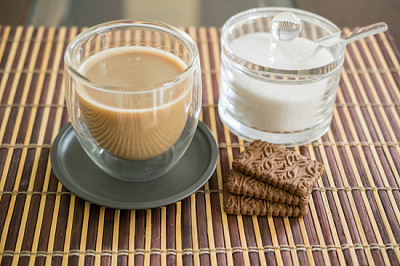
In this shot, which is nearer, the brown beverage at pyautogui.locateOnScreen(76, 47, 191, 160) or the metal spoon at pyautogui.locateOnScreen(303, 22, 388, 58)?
the brown beverage at pyautogui.locateOnScreen(76, 47, 191, 160)

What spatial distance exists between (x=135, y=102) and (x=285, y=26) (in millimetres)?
299

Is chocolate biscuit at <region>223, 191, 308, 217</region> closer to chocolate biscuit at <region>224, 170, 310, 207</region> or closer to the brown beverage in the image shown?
chocolate biscuit at <region>224, 170, 310, 207</region>

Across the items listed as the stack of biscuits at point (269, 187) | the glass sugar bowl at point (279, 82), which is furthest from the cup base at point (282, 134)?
the stack of biscuits at point (269, 187)

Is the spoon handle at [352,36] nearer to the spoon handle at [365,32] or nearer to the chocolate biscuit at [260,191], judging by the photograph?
the spoon handle at [365,32]

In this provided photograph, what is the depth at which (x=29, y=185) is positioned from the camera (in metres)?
0.74

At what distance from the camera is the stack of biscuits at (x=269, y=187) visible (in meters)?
0.69

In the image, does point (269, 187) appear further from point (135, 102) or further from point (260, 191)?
point (135, 102)

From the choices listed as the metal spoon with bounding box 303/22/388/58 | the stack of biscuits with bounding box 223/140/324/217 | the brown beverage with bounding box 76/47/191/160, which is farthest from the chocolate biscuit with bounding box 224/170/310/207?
the metal spoon with bounding box 303/22/388/58

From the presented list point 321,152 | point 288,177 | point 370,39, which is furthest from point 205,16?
point 288,177

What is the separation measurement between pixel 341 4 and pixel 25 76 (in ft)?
2.93

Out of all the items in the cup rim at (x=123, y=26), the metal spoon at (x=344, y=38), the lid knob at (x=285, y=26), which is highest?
the cup rim at (x=123, y=26)

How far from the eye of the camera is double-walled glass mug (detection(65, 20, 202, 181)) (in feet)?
2.13

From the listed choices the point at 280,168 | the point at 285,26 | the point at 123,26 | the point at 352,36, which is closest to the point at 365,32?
the point at 352,36

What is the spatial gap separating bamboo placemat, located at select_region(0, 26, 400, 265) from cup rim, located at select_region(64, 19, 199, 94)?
0.18 meters
